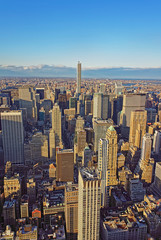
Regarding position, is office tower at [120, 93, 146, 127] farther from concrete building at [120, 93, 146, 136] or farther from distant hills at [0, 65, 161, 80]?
distant hills at [0, 65, 161, 80]

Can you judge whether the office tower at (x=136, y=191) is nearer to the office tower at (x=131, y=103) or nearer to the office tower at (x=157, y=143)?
the office tower at (x=157, y=143)

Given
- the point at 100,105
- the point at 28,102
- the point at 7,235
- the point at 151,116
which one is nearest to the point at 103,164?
the point at 7,235

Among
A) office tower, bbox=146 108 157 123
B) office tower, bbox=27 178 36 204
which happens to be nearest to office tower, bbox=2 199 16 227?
office tower, bbox=27 178 36 204

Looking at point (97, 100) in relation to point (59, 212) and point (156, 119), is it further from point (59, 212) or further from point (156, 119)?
point (59, 212)

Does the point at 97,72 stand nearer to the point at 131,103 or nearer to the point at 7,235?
the point at 131,103

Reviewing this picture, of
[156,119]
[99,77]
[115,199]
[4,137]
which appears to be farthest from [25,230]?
[99,77]

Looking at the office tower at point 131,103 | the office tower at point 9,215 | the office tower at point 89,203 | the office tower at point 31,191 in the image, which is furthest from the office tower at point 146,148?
the office tower at point 9,215
